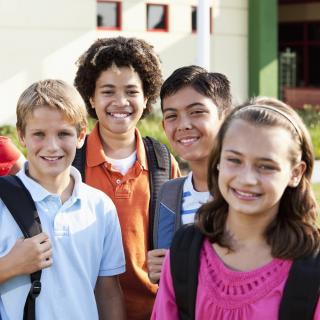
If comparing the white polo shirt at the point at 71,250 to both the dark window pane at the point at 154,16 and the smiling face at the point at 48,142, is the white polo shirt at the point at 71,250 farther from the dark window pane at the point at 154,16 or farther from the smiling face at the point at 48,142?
the dark window pane at the point at 154,16

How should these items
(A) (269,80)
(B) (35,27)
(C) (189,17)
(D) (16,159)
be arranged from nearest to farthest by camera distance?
(D) (16,159), (B) (35,27), (C) (189,17), (A) (269,80)

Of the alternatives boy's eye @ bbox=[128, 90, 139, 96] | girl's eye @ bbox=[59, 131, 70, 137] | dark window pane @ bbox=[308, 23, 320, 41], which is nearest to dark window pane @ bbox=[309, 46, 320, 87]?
dark window pane @ bbox=[308, 23, 320, 41]

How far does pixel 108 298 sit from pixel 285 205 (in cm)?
104

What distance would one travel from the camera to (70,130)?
3.30 metres

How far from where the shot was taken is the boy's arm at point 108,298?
3383 mm

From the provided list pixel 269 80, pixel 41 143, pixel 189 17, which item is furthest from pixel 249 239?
pixel 269 80

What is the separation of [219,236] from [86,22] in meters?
15.8

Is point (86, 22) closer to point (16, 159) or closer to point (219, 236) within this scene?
point (16, 159)

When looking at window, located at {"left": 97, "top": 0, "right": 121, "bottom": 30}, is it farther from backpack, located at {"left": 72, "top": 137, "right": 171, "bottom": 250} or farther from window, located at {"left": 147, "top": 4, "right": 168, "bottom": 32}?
backpack, located at {"left": 72, "top": 137, "right": 171, "bottom": 250}

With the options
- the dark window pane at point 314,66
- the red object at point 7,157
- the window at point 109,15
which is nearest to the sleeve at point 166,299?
the red object at point 7,157

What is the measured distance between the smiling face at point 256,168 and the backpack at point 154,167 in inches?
41.9

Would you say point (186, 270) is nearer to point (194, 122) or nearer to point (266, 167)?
point (266, 167)

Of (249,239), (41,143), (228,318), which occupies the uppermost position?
(41,143)

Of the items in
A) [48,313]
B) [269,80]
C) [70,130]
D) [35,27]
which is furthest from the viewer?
[269,80]
